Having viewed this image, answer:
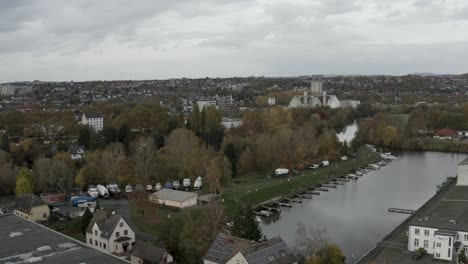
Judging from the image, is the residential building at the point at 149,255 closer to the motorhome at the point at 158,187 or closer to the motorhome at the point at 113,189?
the motorhome at the point at 113,189

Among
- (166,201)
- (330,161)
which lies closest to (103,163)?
(166,201)

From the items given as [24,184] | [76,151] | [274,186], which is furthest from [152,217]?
[76,151]

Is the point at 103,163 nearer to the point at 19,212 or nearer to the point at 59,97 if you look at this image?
the point at 19,212

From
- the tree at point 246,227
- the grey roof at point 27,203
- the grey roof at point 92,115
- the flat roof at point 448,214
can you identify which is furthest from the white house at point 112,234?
the grey roof at point 92,115

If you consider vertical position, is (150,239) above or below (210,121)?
below

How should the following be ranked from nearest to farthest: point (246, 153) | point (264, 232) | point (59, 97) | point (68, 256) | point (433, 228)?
point (68, 256) → point (433, 228) → point (264, 232) → point (246, 153) → point (59, 97)

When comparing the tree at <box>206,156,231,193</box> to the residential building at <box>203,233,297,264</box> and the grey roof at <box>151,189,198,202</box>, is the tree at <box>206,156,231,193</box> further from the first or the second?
the residential building at <box>203,233,297,264</box>

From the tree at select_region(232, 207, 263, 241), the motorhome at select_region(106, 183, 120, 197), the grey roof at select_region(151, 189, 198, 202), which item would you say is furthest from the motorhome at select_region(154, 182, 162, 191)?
the tree at select_region(232, 207, 263, 241)

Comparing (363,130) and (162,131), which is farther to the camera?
(363,130)
